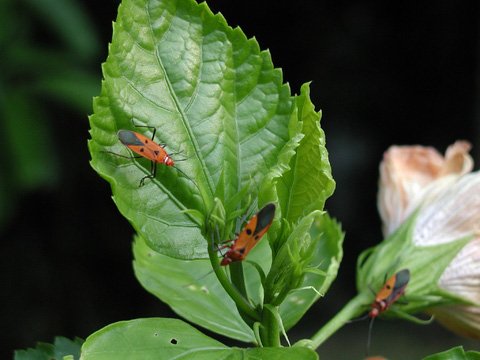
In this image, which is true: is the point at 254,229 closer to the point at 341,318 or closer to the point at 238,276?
the point at 238,276

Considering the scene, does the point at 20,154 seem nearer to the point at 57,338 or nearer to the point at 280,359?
the point at 57,338

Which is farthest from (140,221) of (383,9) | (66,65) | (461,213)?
(383,9)

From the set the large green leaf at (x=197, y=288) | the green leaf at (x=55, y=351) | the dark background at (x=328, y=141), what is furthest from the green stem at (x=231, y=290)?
the dark background at (x=328, y=141)

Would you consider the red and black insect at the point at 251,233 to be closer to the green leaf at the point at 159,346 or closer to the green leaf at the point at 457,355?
the green leaf at the point at 159,346

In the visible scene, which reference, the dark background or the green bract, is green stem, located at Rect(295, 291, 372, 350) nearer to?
the green bract

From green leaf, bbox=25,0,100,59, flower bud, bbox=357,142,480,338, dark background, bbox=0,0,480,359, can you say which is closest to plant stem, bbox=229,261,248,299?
flower bud, bbox=357,142,480,338

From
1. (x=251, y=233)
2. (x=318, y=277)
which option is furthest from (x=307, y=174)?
(x=318, y=277)
